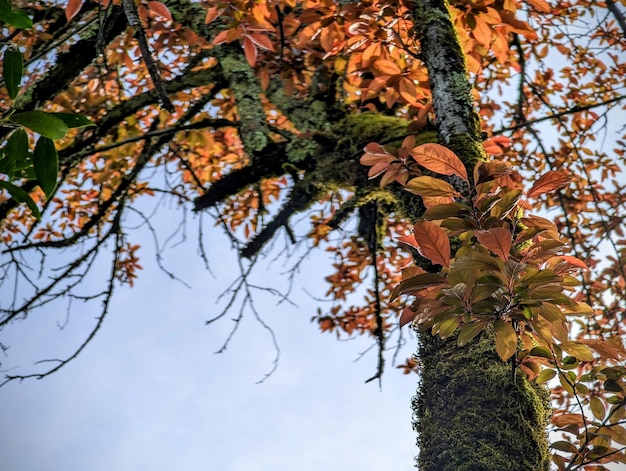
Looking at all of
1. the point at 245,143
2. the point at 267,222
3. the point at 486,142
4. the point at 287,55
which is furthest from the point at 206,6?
the point at 486,142

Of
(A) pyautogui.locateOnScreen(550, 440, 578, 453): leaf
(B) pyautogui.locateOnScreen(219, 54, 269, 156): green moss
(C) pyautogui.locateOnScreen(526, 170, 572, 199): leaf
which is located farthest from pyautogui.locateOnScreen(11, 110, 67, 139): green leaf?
(B) pyautogui.locateOnScreen(219, 54, 269, 156): green moss

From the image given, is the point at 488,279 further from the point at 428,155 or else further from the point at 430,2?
the point at 430,2

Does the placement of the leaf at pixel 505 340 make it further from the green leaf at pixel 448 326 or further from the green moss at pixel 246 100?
the green moss at pixel 246 100

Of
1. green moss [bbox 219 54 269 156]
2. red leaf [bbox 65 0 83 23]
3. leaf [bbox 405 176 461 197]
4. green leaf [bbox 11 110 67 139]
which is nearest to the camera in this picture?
green leaf [bbox 11 110 67 139]

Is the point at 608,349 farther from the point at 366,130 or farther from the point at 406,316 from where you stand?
the point at 366,130

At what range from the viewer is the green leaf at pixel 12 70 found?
2.56 ft

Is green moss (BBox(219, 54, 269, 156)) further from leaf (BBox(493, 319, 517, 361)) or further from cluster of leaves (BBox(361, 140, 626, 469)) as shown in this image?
leaf (BBox(493, 319, 517, 361))

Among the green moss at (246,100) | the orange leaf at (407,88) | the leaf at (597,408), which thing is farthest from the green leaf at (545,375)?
the green moss at (246,100)

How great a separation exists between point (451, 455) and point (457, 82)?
998mm

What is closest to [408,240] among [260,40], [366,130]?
[366,130]

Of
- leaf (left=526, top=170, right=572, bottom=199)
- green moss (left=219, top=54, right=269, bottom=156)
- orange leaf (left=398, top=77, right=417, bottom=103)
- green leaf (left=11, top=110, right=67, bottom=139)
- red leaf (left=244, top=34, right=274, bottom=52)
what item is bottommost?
green leaf (left=11, top=110, right=67, bottom=139)

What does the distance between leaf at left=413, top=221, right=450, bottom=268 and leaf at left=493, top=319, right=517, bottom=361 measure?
158mm

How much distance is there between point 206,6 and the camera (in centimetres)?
272

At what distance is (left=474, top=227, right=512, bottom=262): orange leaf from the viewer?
95 centimetres
